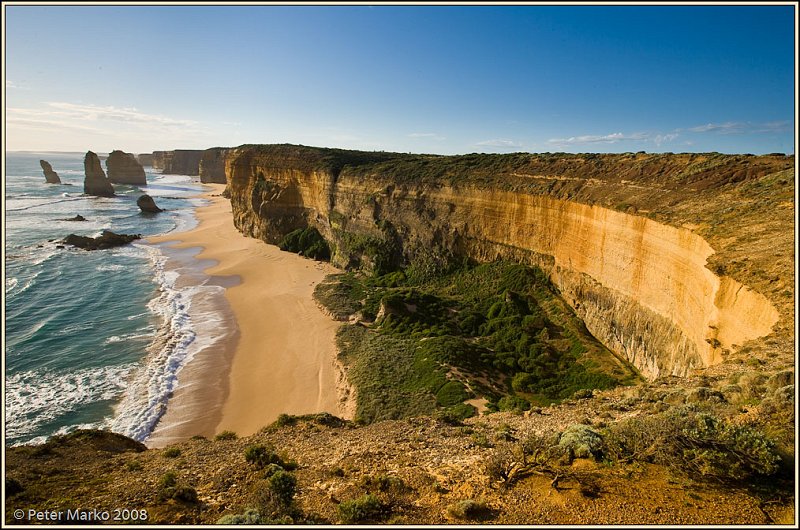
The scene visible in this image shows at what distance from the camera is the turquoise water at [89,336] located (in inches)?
739

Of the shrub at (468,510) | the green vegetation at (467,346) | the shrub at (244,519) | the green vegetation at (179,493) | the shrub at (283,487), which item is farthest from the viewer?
the green vegetation at (467,346)

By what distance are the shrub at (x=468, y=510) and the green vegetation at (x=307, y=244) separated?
3689 cm

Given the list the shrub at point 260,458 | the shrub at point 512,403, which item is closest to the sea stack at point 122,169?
the shrub at point 512,403

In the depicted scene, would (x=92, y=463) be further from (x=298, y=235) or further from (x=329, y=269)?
(x=298, y=235)

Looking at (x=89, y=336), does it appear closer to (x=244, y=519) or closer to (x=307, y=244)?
(x=307, y=244)

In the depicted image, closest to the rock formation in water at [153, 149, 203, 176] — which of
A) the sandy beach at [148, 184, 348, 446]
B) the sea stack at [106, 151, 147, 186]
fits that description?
the sea stack at [106, 151, 147, 186]

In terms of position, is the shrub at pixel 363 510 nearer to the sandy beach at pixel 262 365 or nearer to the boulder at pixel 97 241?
the sandy beach at pixel 262 365

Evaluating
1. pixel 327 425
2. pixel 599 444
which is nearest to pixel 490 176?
pixel 327 425

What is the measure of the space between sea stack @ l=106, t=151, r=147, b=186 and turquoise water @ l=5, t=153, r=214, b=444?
240 ft

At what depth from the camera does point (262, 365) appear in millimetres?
23125

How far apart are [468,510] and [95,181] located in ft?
383

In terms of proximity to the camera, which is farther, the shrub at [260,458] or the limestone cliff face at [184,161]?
the limestone cliff face at [184,161]

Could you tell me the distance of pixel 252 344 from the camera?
2544 centimetres

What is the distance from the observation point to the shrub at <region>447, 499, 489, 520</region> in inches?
270
